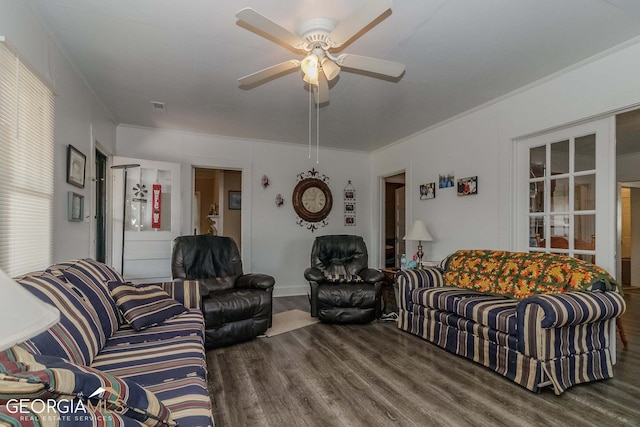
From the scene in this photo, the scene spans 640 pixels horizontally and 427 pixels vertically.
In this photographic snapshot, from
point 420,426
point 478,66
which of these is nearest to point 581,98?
point 478,66

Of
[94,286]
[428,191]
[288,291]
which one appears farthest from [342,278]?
[94,286]

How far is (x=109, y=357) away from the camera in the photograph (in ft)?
5.24

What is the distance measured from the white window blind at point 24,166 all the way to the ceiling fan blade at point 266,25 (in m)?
1.28

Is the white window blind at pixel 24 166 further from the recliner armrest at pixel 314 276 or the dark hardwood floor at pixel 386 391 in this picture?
the recliner armrest at pixel 314 276

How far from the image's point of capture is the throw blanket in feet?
8.02

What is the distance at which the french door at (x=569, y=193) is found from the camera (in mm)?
2695

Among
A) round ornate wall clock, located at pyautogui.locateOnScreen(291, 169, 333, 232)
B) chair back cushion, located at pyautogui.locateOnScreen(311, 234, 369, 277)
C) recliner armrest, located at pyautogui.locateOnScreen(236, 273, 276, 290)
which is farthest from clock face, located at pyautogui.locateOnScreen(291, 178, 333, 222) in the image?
recliner armrest, located at pyautogui.locateOnScreen(236, 273, 276, 290)

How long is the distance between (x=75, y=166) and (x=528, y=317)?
3616 mm

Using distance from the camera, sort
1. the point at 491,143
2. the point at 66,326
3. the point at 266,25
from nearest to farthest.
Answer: the point at 66,326, the point at 266,25, the point at 491,143

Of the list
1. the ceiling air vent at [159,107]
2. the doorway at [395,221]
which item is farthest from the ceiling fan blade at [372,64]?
the doorway at [395,221]

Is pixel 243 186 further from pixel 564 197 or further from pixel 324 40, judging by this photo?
pixel 564 197

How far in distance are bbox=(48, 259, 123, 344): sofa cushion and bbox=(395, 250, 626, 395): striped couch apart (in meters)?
2.54

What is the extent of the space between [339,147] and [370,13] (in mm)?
3901

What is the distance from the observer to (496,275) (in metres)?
3.07
